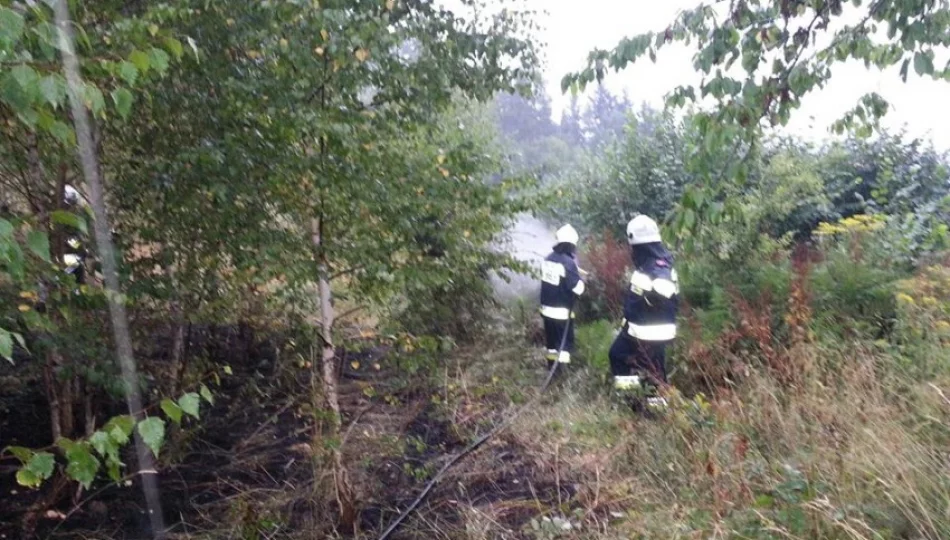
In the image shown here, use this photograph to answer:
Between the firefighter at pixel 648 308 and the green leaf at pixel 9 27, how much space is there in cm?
477

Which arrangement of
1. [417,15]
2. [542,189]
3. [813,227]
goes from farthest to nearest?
[813,227], [542,189], [417,15]

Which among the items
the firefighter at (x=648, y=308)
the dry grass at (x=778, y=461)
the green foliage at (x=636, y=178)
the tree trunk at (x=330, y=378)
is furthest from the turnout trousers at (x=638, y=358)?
the green foliage at (x=636, y=178)

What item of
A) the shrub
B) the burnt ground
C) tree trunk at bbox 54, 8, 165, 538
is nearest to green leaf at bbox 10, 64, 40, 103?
tree trunk at bbox 54, 8, 165, 538


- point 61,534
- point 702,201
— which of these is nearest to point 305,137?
point 702,201

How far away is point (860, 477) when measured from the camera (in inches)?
124

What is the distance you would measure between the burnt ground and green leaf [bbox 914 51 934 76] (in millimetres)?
2976

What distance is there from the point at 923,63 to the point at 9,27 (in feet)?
10.8

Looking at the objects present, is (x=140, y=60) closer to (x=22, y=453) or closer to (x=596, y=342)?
(x=22, y=453)

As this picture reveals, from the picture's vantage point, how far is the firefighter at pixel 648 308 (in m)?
5.79

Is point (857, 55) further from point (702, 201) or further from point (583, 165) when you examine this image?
point (583, 165)

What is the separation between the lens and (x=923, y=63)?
3076mm

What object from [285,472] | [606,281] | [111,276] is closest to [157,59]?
[111,276]

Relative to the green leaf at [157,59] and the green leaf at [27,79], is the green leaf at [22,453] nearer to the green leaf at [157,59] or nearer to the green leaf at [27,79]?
the green leaf at [27,79]

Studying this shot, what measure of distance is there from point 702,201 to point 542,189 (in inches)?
121
